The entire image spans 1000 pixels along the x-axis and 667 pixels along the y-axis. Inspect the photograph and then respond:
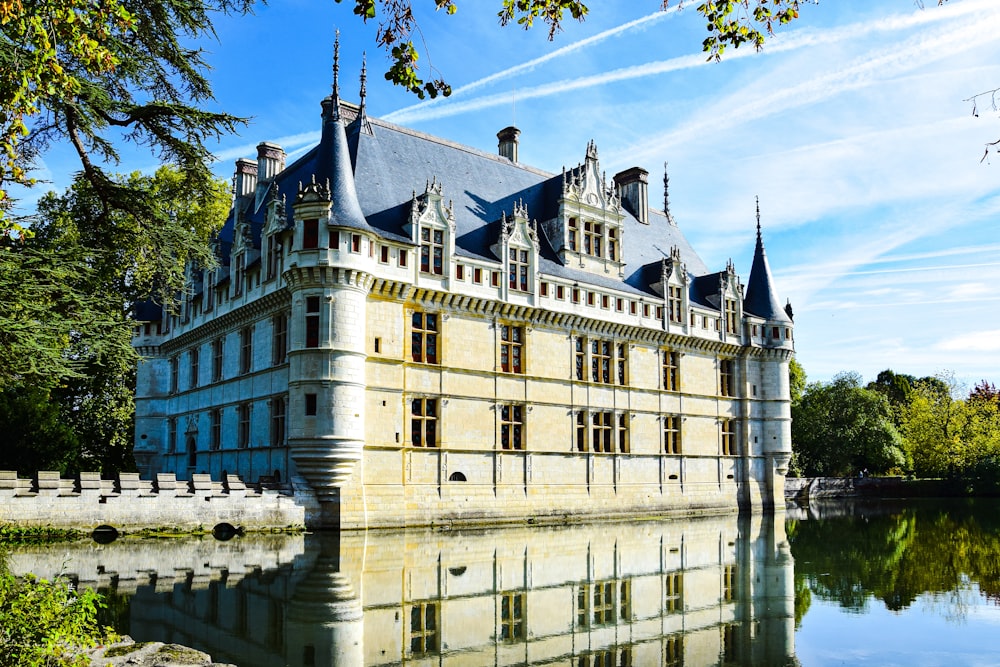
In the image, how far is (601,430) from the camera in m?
33.2

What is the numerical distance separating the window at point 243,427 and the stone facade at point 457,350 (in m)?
0.08

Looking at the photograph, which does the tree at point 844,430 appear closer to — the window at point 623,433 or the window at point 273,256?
the window at point 623,433

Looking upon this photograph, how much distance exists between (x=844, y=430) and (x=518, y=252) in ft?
117

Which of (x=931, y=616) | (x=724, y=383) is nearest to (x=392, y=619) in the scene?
(x=931, y=616)

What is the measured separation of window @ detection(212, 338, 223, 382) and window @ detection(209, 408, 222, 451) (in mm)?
1269

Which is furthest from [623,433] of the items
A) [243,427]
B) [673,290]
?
[243,427]

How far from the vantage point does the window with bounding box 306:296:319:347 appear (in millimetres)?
25484

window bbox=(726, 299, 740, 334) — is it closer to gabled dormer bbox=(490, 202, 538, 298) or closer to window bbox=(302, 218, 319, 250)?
gabled dormer bbox=(490, 202, 538, 298)

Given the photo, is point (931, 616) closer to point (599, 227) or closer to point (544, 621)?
point (544, 621)

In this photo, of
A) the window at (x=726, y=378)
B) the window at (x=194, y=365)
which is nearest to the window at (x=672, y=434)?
the window at (x=726, y=378)

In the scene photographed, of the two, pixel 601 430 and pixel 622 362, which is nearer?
pixel 601 430

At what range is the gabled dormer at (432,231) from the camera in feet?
91.3

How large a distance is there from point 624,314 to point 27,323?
25.0 m

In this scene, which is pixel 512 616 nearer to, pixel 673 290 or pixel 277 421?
pixel 277 421
